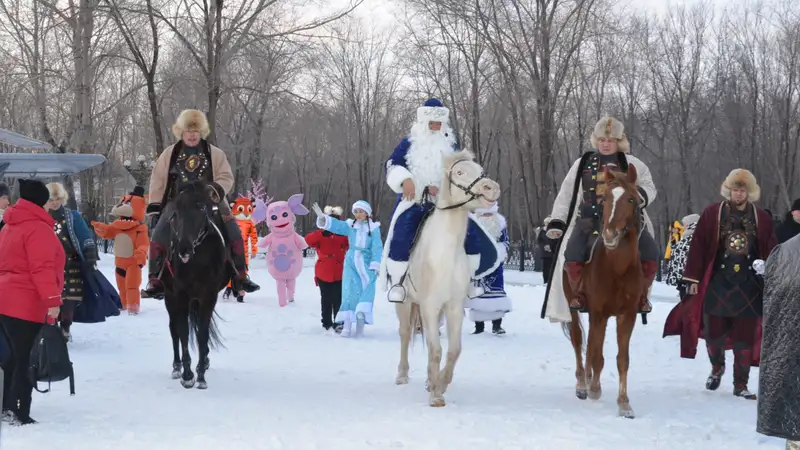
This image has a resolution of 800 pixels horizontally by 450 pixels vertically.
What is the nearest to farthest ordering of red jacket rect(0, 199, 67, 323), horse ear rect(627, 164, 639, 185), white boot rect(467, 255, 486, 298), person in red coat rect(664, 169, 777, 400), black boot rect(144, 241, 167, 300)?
red jacket rect(0, 199, 67, 323), horse ear rect(627, 164, 639, 185), white boot rect(467, 255, 486, 298), person in red coat rect(664, 169, 777, 400), black boot rect(144, 241, 167, 300)

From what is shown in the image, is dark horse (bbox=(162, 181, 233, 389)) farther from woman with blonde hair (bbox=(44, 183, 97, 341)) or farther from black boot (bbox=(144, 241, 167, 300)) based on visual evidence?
woman with blonde hair (bbox=(44, 183, 97, 341))

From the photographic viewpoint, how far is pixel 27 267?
598 centimetres

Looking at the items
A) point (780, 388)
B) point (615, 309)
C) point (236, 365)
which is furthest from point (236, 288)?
point (780, 388)

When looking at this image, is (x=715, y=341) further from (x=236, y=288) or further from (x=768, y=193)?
(x=768, y=193)

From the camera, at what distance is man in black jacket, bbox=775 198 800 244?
9734 mm

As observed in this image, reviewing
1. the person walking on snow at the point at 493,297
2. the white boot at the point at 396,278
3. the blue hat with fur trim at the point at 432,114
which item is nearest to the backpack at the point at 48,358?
the white boot at the point at 396,278

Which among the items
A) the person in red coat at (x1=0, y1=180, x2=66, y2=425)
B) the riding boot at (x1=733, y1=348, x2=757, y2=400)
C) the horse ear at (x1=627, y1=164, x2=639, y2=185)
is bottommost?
the riding boot at (x1=733, y1=348, x2=757, y2=400)

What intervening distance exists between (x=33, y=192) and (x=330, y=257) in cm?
687

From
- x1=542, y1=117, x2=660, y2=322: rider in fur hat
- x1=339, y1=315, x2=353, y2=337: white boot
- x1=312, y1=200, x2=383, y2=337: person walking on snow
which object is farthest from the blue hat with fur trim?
x1=339, y1=315, x2=353, y2=337: white boot

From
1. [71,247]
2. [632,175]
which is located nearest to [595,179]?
[632,175]

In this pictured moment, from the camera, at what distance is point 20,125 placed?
→ 41094 mm

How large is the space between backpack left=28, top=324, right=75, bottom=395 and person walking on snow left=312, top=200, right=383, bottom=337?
5.61m

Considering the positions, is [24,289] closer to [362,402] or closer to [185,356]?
[185,356]

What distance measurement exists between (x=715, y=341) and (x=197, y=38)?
1699 cm
